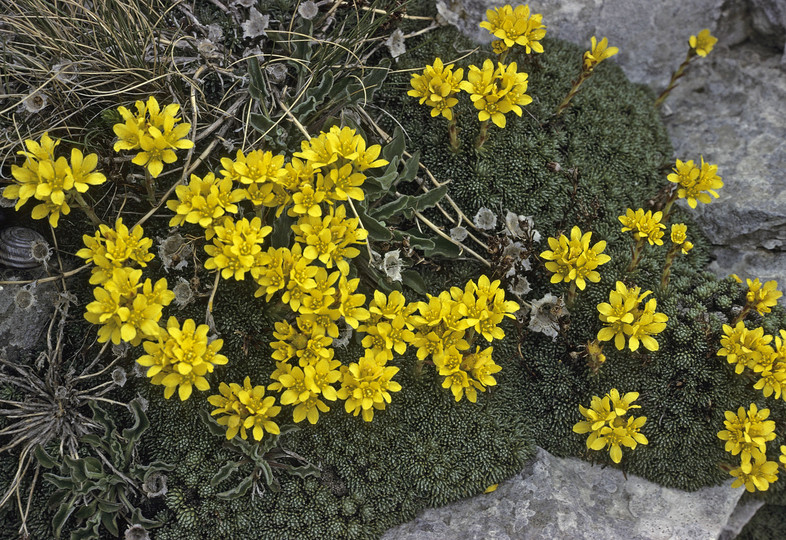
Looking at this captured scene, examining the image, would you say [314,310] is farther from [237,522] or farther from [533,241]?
[533,241]

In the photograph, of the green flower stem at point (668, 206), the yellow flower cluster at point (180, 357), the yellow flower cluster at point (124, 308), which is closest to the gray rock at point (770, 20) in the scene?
the green flower stem at point (668, 206)

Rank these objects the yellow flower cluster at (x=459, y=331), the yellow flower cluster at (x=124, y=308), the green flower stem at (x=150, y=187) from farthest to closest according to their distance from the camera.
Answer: the green flower stem at (x=150, y=187) → the yellow flower cluster at (x=459, y=331) → the yellow flower cluster at (x=124, y=308)

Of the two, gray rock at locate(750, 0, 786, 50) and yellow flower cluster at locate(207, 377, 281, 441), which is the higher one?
gray rock at locate(750, 0, 786, 50)

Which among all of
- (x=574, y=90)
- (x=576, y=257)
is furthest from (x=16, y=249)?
(x=574, y=90)

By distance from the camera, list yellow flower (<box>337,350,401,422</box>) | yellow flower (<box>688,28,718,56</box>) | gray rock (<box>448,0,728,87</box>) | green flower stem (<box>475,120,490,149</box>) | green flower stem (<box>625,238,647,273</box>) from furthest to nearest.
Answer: gray rock (<box>448,0,728,87</box>)
yellow flower (<box>688,28,718,56</box>)
green flower stem (<box>475,120,490,149</box>)
green flower stem (<box>625,238,647,273</box>)
yellow flower (<box>337,350,401,422</box>)

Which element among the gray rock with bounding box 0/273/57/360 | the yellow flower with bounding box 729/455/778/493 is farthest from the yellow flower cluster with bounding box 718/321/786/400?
the gray rock with bounding box 0/273/57/360

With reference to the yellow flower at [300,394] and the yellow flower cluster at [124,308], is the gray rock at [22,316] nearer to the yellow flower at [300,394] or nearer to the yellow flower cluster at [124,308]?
the yellow flower cluster at [124,308]

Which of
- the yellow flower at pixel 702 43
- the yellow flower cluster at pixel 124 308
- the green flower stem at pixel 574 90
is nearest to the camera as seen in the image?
the yellow flower cluster at pixel 124 308

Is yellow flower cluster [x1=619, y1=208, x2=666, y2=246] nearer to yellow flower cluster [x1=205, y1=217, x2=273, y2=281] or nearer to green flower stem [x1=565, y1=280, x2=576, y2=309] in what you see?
green flower stem [x1=565, y1=280, x2=576, y2=309]
